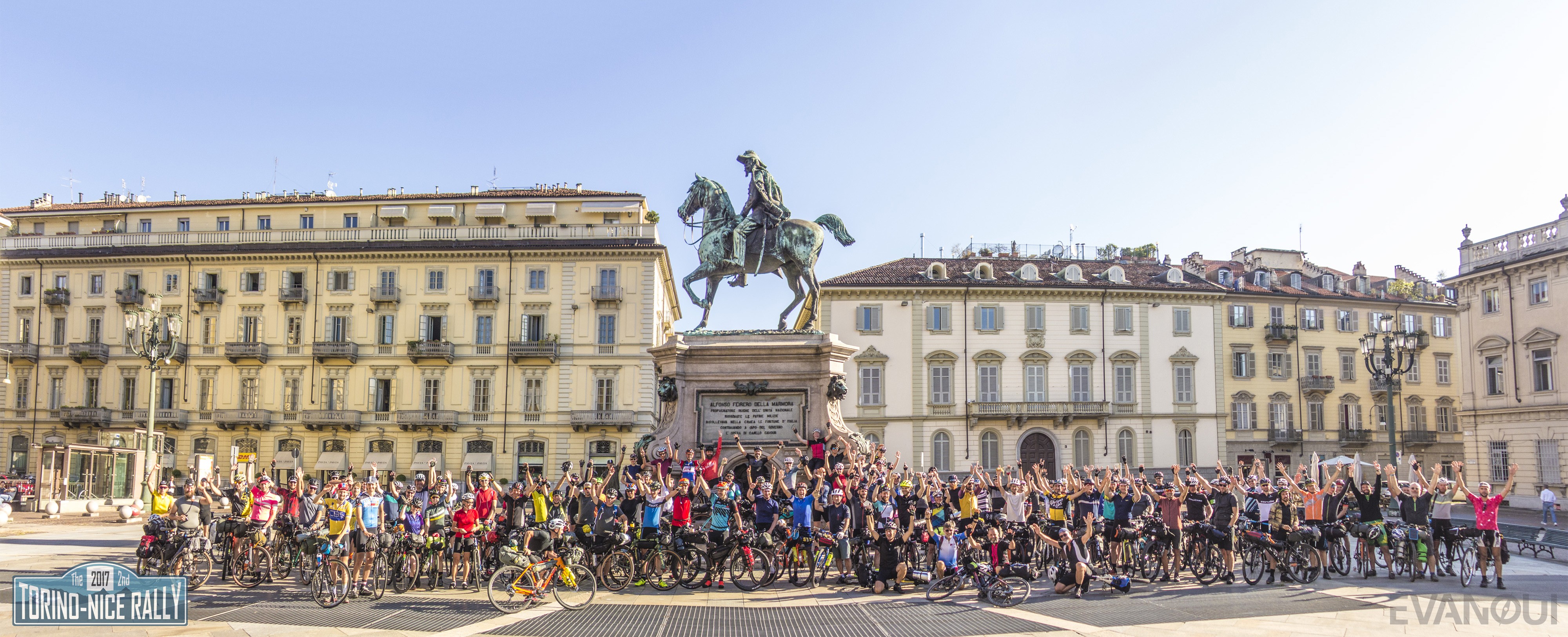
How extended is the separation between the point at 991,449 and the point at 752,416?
37549 mm

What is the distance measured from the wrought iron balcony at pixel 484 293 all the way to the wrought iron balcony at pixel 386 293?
3.68 meters

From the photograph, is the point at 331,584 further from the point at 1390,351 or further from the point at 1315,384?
the point at 1315,384

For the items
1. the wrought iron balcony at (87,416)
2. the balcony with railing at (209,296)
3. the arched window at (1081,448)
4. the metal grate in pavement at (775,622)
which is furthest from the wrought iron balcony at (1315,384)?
the wrought iron balcony at (87,416)

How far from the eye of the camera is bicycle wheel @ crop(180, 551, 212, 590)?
14.0 meters

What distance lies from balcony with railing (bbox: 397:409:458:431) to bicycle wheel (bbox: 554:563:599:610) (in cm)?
4086

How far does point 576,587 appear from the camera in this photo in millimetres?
12812

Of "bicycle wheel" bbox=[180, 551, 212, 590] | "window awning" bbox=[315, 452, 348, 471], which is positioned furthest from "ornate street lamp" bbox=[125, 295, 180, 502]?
"bicycle wheel" bbox=[180, 551, 212, 590]

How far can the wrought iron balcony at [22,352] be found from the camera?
54.1 metres

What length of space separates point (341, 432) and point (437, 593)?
42.7 m

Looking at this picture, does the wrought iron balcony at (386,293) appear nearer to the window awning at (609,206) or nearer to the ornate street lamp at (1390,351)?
the window awning at (609,206)

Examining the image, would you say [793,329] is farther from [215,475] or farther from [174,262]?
[174,262]

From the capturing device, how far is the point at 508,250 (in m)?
53.0

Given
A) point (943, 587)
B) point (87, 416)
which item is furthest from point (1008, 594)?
point (87, 416)

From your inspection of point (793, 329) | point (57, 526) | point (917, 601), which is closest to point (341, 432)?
point (57, 526)
